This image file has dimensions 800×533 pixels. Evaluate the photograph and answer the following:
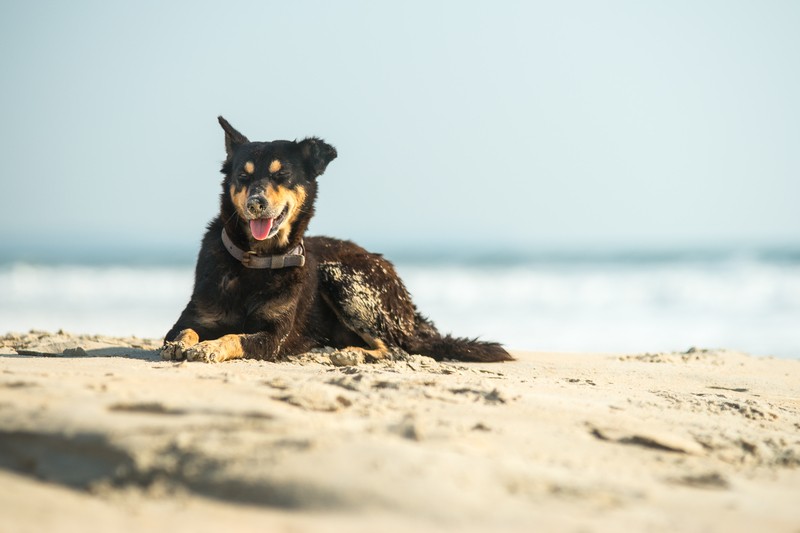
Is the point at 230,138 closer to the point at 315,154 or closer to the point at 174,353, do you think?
the point at 315,154

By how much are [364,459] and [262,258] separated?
371 centimetres

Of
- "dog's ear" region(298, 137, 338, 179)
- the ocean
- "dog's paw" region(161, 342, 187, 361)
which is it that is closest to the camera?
"dog's paw" region(161, 342, 187, 361)

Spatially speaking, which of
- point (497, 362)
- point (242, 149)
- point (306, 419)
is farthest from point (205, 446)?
point (497, 362)

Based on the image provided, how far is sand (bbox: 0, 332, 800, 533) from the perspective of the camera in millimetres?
2328

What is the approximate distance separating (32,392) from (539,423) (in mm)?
1951

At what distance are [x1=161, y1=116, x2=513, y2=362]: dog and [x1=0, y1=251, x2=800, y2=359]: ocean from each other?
4807 mm

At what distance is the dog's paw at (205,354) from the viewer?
5.24 metres

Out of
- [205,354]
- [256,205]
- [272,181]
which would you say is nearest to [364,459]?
[205,354]

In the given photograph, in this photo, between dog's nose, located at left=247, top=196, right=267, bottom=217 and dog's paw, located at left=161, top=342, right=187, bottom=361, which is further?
dog's nose, located at left=247, top=196, right=267, bottom=217

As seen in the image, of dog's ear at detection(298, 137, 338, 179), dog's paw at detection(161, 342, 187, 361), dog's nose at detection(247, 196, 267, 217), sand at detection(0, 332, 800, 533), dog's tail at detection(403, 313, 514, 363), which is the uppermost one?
dog's ear at detection(298, 137, 338, 179)

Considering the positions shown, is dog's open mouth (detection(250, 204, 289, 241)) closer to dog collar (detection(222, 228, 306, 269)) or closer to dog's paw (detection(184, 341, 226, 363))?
dog collar (detection(222, 228, 306, 269))

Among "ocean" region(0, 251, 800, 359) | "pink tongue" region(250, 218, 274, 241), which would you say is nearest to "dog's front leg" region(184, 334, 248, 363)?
"pink tongue" region(250, 218, 274, 241)

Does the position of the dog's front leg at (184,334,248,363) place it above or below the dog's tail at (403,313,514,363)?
below

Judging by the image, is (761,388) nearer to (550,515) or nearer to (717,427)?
(717,427)
